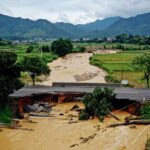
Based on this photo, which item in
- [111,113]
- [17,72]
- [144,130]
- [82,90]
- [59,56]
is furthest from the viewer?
[59,56]

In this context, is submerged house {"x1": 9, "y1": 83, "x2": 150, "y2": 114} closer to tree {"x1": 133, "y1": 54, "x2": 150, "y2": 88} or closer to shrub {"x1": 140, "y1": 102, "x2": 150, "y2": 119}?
shrub {"x1": 140, "y1": 102, "x2": 150, "y2": 119}

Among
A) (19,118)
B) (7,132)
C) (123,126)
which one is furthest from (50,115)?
(123,126)

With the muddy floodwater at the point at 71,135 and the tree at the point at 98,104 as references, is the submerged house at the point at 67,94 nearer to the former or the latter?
the tree at the point at 98,104

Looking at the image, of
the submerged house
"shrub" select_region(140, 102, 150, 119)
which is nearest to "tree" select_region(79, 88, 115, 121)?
the submerged house

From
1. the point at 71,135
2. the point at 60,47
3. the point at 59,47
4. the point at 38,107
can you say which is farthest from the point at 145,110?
the point at 60,47

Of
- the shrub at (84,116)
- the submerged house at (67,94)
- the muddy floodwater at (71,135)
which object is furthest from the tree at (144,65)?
the shrub at (84,116)

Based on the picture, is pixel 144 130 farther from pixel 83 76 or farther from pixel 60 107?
pixel 83 76
